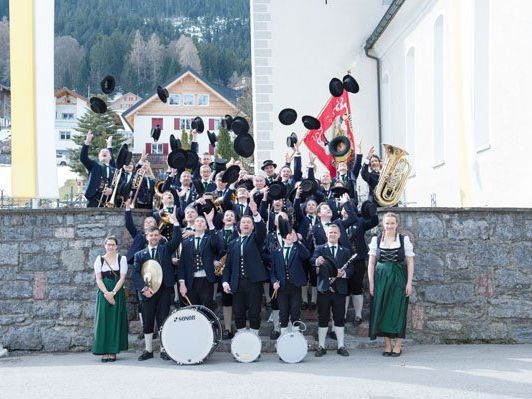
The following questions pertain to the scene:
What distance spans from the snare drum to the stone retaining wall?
2.29 m

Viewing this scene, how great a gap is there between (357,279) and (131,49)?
323 feet

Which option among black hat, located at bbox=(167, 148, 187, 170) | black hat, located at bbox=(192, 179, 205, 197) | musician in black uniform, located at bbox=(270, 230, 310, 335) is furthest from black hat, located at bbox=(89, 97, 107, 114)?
musician in black uniform, located at bbox=(270, 230, 310, 335)

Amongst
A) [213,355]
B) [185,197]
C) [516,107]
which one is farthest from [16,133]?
[516,107]

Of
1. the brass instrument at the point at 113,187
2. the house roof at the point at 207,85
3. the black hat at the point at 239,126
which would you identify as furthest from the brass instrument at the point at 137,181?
the house roof at the point at 207,85

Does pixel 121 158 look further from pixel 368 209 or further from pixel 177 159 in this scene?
pixel 368 209

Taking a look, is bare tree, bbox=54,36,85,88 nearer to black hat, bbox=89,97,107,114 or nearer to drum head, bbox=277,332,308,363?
black hat, bbox=89,97,107,114

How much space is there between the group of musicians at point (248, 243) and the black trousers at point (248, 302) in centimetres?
1

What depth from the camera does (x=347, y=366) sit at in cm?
845

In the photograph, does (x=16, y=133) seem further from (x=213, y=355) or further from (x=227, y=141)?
(x=227, y=141)

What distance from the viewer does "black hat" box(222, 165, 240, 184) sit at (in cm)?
1038

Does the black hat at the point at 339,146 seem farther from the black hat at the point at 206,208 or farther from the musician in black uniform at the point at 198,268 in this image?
the musician in black uniform at the point at 198,268

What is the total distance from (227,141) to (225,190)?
35675 millimetres

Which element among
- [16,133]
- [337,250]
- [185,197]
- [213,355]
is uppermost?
[16,133]

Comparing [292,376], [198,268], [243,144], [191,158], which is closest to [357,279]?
[198,268]
